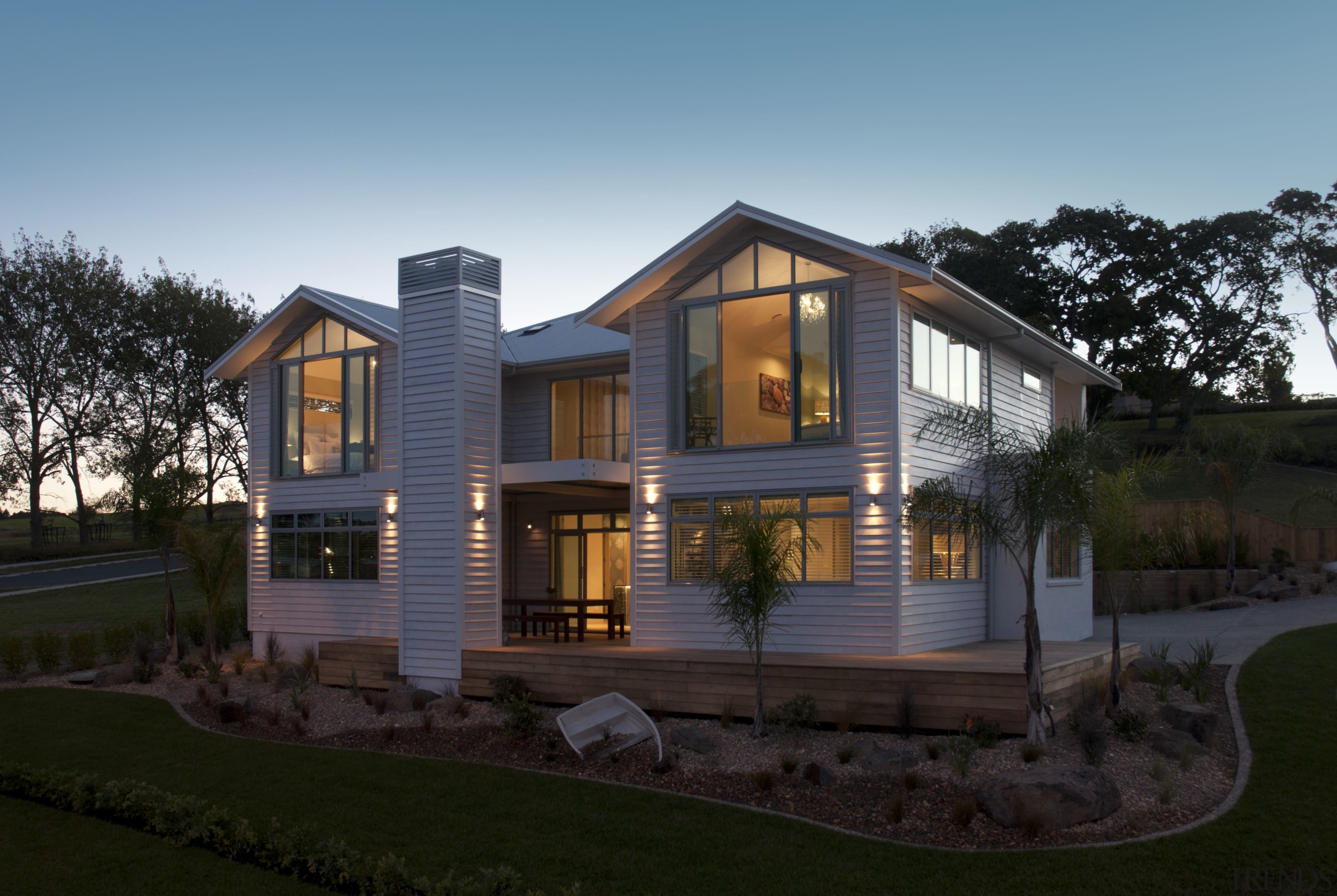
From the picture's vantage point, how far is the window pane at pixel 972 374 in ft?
45.4

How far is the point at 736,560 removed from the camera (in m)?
10.2

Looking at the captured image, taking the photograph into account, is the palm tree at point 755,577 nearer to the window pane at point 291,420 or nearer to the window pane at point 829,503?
the window pane at point 829,503

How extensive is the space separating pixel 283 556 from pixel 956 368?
11.7 m

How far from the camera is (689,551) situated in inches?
504

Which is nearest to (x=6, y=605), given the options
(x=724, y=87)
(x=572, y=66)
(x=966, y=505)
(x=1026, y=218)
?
(x=572, y=66)

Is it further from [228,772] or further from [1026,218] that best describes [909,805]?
[1026,218]

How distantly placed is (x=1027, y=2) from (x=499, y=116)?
9.45m

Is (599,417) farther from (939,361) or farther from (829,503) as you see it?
(939,361)

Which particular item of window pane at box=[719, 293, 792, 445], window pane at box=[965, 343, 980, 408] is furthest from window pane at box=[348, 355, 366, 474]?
window pane at box=[965, 343, 980, 408]

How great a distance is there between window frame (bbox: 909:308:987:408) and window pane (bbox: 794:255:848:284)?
1089mm

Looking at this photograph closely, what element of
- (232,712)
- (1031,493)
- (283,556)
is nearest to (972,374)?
(1031,493)

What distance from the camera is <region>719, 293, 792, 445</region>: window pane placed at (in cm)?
1244

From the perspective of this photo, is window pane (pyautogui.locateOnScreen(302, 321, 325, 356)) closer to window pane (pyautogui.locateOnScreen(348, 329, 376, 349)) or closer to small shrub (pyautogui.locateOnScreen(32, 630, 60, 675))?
window pane (pyautogui.locateOnScreen(348, 329, 376, 349))

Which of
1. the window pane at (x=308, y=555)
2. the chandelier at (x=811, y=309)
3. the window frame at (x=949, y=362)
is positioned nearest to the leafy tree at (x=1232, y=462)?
the window frame at (x=949, y=362)
